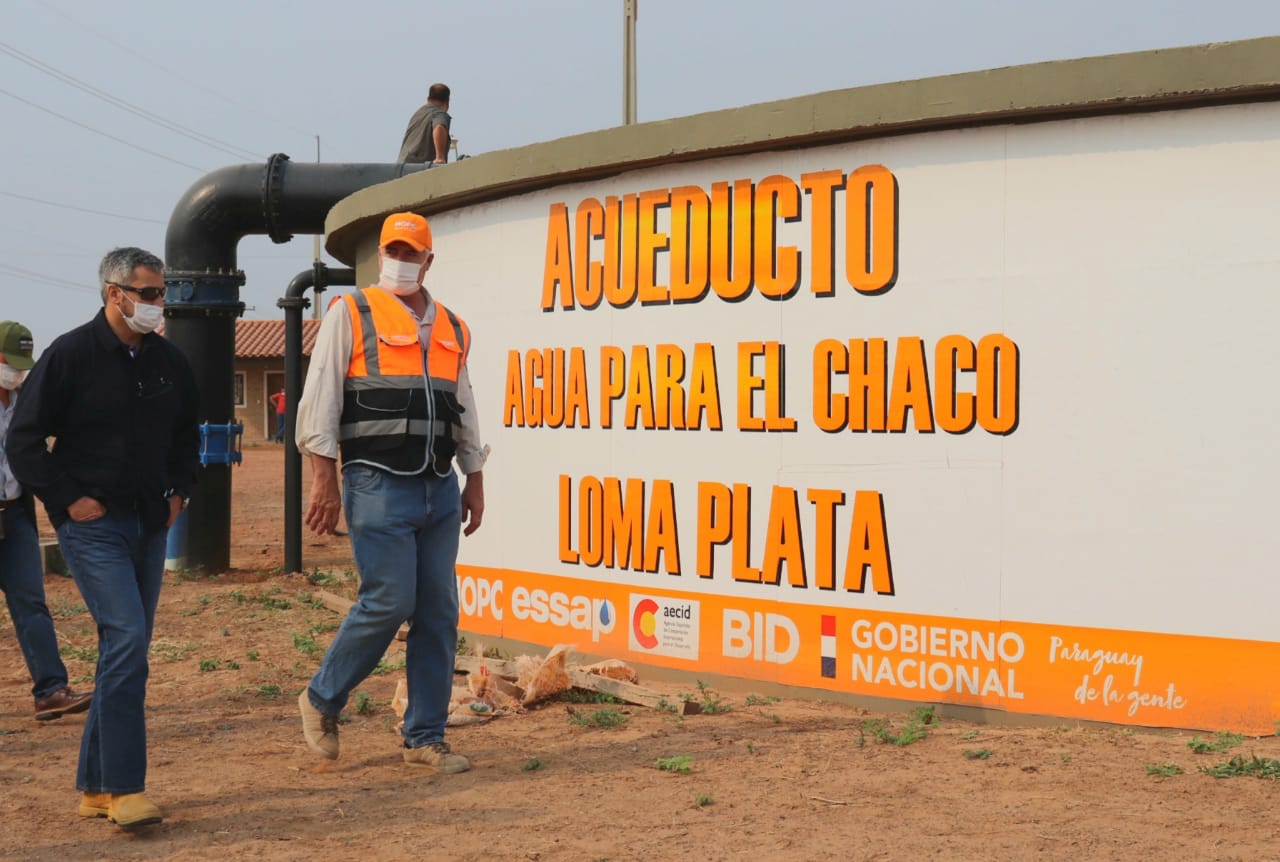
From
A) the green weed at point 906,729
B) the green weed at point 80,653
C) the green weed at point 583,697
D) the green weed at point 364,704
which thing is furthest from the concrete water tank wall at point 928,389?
the green weed at point 80,653

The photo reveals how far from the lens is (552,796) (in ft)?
18.6

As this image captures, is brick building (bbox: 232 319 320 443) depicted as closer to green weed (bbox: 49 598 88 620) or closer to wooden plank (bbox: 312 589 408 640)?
green weed (bbox: 49 598 88 620)

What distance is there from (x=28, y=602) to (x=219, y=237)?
21.6 ft

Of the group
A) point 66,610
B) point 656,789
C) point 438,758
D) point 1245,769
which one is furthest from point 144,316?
point 66,610

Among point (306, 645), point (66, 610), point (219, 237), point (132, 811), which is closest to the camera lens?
point (132, 811)

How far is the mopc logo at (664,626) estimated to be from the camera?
793 cm

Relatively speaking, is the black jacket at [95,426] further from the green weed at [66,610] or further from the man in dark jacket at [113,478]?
the green weed at [66,610]

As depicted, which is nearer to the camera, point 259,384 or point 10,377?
point 10,377

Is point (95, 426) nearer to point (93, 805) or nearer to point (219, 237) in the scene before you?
point (93, 805)

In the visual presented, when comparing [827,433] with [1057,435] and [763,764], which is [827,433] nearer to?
[1057,435]

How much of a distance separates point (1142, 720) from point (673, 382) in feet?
10.2

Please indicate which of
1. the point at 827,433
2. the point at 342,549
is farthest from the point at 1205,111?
the point at 342,549

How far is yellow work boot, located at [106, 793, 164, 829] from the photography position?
Result: 5109 millimetres

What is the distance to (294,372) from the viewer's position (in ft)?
45.7
